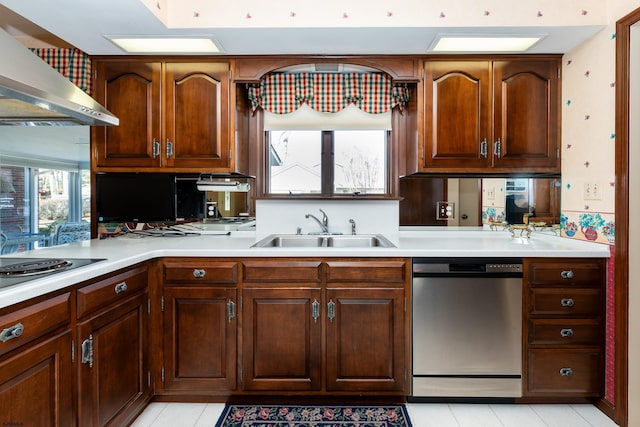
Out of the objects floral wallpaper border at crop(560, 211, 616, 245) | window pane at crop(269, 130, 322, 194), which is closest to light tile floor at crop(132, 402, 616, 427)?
floral wallpaper border at crop(560, 211, 616, 245)

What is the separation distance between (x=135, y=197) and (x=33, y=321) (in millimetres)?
1446

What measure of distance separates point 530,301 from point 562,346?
0.31m

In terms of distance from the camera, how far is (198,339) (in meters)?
2.09

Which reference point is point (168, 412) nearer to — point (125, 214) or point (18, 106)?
point (125, 214)

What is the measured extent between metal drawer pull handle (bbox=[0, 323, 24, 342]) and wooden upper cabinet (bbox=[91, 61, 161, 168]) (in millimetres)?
1484

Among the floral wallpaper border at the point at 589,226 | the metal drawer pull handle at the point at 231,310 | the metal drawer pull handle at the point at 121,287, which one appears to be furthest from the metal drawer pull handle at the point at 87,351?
the floral wallpaper border at the point at 589,226

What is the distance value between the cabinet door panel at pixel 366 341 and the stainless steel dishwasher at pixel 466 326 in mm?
108

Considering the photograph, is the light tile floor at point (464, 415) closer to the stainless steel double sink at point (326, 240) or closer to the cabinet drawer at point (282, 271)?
the cabinet drawer at point (282, 271)

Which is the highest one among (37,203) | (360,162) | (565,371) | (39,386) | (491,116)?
(491,116)

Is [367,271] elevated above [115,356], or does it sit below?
above

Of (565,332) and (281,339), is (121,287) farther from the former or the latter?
(565,332)

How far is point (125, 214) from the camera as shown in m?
2.58

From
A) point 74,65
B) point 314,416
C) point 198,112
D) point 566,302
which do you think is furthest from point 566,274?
point 74,65

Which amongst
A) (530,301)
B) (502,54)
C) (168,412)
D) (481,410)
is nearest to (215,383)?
(168,412)
